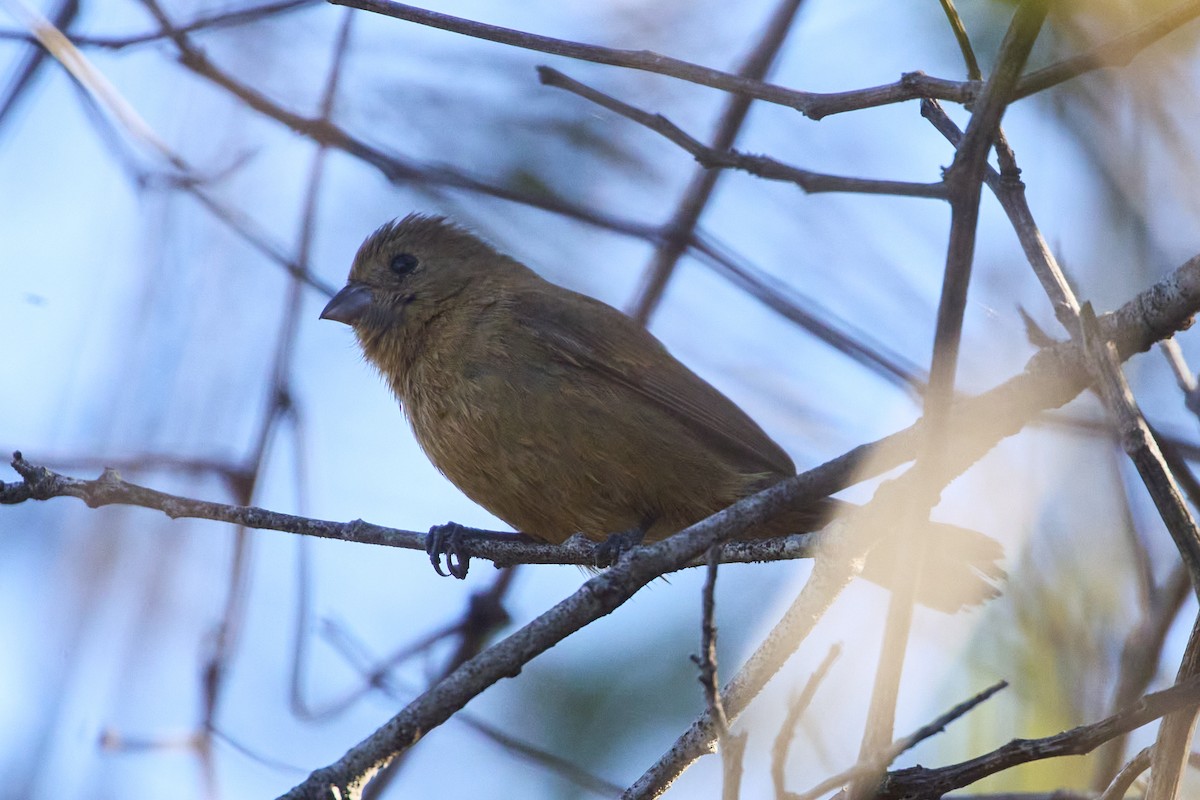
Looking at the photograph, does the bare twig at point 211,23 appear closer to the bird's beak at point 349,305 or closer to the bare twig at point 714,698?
the bird's beak at point 349,305

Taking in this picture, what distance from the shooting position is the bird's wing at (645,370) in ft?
15.0

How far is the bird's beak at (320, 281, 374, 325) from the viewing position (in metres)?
5.27

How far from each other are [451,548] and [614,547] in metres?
0.62

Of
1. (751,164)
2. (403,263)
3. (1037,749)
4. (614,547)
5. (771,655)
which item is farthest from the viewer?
(403,263)

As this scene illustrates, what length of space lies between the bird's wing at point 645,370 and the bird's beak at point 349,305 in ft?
2.74

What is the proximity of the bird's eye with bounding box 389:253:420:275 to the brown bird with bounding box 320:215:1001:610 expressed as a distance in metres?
0.41

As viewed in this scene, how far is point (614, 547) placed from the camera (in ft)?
13.7

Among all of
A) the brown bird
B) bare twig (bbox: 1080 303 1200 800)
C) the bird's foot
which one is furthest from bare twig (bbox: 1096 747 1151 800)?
the bird's foot

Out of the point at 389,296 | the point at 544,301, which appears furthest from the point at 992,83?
the point at 389,296

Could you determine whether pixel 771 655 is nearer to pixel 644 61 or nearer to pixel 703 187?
pixel 644 61

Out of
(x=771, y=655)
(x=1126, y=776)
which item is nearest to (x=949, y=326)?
(x=771, y=655)

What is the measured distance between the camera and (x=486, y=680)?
226 centimetres

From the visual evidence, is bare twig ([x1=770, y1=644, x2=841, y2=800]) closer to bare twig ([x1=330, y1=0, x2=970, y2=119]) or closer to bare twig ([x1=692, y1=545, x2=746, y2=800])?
bare twig ([x1=692, y1=545, x2=746, y2=800])

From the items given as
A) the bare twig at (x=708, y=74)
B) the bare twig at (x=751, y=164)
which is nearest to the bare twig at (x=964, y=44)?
the bare twig at (x=708, y=74)
